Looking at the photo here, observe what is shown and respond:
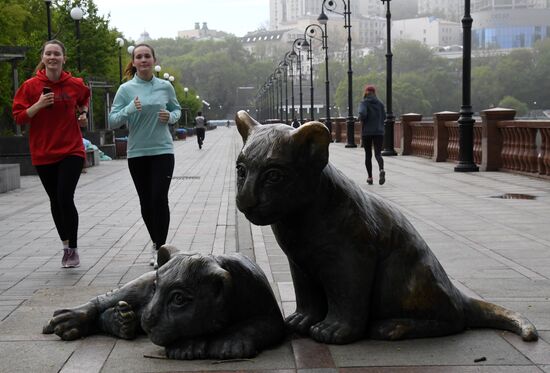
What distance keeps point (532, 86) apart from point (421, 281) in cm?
8636

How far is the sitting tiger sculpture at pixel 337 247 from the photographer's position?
14.4 feet

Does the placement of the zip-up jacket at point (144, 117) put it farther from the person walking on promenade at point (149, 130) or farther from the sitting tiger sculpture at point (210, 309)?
the sitting tiger sculpture at point (210, 309)

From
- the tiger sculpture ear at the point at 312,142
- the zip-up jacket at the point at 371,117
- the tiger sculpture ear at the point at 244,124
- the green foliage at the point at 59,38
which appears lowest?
the zip-up jacket at the point at 371,117

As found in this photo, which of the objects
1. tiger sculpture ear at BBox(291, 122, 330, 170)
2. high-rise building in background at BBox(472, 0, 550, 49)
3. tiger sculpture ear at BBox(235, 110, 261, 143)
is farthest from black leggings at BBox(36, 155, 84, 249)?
high-rise building in background at BBox(472, 0, 550, 49)

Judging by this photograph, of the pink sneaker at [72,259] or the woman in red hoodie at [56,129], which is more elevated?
the woman in red hoodie at [56,129]

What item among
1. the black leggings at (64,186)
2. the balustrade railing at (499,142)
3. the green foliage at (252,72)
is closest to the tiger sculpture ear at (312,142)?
the black leggings at (64,186)

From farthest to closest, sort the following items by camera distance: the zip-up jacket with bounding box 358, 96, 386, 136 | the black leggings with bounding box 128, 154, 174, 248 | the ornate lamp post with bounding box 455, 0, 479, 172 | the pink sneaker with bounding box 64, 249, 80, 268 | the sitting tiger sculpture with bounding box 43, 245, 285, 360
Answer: the ornate lamp post with bounding box 455, 0, 479, 172, the zip-up jacket with bounding box 358, 96, 386, 136, the pink sneaker with bounding box 64, 249, 80, 268, the black leggings with bounding box 128, 154, 174, 248, the sitting tiger sculpture with bounding box 43, 245, 285, 360

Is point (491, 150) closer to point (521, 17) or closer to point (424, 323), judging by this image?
point (424, 323)

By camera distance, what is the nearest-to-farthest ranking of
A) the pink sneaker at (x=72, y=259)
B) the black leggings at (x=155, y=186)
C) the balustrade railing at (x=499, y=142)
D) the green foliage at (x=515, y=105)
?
the black leggings at (x=155, y=186) < the pink sneaker at (x=72, y=259) < the balustrade railing at (x=499, y=142) < the green foliage at (x=515, y=105)

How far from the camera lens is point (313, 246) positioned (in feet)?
15.1

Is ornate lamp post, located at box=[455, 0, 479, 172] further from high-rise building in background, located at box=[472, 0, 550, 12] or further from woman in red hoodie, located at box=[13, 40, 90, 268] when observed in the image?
high-rise building in background, located at box=[472, 0, 550, 12]

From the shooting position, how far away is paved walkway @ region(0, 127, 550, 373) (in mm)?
4625

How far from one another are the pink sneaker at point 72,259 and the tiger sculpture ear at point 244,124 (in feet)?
12.4

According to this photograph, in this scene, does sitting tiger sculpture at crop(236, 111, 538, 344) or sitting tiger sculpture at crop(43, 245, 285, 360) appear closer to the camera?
sitting tiger sculpture at crop(236, 111, 538, 344)
